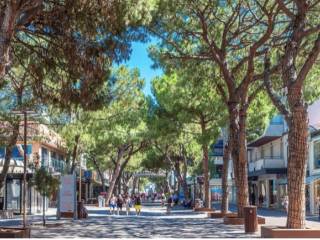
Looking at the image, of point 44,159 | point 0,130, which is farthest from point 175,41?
point 44,159

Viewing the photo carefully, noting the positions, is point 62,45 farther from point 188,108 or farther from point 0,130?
point 188,108

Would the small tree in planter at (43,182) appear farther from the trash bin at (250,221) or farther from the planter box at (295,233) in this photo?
the planter box at (295,233)

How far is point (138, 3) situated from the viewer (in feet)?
55.6

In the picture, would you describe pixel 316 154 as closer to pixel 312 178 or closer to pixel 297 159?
pixel 312 178

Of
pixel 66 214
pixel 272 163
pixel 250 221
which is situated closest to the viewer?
pixel 250 221

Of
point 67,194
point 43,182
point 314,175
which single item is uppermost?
point 314,175

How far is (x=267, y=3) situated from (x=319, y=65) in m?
4.22

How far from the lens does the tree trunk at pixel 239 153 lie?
25625mm

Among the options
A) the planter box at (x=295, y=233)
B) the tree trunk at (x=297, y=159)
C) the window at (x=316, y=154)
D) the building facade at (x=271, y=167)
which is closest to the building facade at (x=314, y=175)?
the window at (x=316, y=154)

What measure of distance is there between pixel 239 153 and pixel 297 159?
27.4ft

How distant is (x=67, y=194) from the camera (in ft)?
109

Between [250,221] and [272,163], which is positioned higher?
[272,163]

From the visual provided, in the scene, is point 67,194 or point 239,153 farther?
point 67,194

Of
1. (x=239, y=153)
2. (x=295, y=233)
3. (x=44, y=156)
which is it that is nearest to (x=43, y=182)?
(x=239, y=153)
